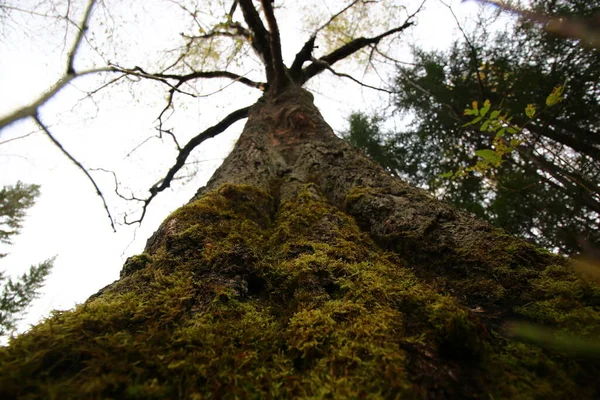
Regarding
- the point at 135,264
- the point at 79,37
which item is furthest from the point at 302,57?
the point at 135,264

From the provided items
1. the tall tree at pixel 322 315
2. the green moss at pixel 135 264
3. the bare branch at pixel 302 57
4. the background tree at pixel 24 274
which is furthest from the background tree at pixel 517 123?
the background tree at pixel 24 274

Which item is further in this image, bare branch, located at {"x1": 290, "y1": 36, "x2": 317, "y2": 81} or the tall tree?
bare branch, located at {"x1": 290, "y1": 36, "x2": 317, "y2": 81}

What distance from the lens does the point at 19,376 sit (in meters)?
0.72

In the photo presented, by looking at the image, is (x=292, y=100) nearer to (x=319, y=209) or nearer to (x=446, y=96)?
(x=319, y=209)

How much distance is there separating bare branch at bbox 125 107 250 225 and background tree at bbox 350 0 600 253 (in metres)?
3.44

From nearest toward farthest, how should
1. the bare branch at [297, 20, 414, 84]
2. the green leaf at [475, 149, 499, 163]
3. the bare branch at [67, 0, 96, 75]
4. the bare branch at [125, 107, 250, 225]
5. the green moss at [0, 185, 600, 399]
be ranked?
the green moss at [0, 185, 600, 399] < the green leaf at [475, 149, 499, 163] < the bare branch at [67, 0, 96, 75] < the bare branch at [125, 107, 250, 225] < the bare branch at [297, 20, 414, 84]

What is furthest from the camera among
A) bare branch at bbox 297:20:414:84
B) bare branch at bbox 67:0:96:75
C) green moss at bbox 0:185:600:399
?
bare branch at bbox 297:20:414:84

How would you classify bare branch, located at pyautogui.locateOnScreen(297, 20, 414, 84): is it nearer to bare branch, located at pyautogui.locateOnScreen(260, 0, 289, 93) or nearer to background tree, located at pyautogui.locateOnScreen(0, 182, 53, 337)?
bare branch, located at pyautogui.locateOnScreen(260, 0, 289, 93)

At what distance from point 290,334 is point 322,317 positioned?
0.13 m

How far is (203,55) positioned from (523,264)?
6151 mm

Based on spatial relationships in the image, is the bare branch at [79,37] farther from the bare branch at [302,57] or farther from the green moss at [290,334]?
the bare branch at [302,57]

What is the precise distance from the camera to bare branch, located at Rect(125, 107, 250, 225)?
5449 mm

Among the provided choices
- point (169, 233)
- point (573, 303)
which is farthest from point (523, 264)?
point (169, 233)

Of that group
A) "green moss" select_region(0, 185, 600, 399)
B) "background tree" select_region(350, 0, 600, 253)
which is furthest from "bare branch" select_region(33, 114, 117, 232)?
"background tree" select_region(350, 0, 600, 253)
